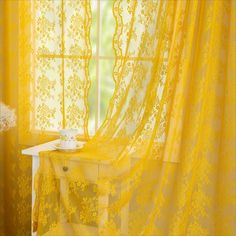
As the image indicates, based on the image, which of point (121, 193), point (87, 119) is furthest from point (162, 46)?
point (121, 193)

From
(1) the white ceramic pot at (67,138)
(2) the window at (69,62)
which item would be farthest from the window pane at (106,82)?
(1) the white ceramic pot at (67,138)

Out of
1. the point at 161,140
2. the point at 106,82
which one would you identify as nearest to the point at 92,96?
the point at 106,82

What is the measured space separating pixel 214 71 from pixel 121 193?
32.5 inches

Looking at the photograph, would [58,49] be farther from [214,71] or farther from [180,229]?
[180,229]

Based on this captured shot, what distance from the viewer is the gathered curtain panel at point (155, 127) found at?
209cm

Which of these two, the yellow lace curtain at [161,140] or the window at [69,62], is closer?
the yellow lace curtain at [161,140]

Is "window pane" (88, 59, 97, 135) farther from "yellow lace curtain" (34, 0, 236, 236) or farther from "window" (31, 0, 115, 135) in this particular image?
"yellow lace curtain" (34, 0, 236, 236)

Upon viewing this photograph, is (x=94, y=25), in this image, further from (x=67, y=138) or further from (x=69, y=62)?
(x=67, y=138)

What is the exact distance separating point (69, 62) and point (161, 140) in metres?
0.72

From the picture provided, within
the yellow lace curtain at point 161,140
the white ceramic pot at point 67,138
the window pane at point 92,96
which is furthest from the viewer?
the window pane at point 92,96

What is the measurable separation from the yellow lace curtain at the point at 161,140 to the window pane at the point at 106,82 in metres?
0.09

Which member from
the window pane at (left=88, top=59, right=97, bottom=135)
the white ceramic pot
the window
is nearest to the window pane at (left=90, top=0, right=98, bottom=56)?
the window

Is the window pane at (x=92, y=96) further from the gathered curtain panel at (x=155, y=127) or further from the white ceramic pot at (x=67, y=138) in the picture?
the white ceramic pot at (x=67, y=138)

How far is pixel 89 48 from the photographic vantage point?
2.37 m
